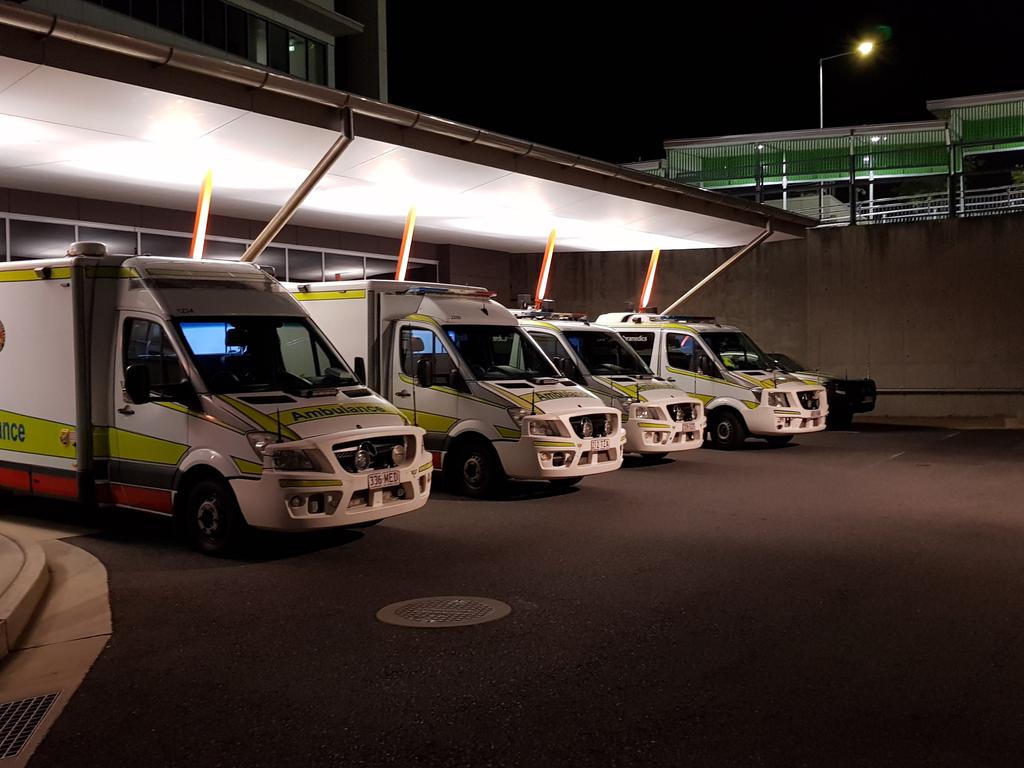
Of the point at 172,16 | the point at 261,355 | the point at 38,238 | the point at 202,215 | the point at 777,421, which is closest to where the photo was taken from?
the point at 261,355

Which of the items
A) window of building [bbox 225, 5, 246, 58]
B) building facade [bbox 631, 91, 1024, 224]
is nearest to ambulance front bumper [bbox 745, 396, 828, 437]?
building facade [bbox 631, 91, 1024, 224]

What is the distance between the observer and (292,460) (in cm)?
873

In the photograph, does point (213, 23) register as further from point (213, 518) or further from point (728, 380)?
point (213, 518)

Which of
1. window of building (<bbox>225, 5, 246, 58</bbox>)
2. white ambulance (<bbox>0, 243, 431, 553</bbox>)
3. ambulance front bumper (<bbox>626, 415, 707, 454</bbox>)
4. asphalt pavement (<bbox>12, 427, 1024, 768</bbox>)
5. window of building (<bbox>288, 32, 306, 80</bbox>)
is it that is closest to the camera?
asphalt pavement (<bbox>12, 427, 1024, 768</bbox>)

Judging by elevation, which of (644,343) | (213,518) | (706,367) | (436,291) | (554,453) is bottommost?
(213,518)

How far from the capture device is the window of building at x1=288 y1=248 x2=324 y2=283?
20.9 m

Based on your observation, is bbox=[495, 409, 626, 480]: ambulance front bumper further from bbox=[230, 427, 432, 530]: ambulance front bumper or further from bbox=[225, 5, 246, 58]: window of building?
bbox=[225, 5, 246, 58]: window of building

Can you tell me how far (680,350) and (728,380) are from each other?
3.23 ft

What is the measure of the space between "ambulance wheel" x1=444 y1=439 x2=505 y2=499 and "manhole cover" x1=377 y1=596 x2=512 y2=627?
469cm

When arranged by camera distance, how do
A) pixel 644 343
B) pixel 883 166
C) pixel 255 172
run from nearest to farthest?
pixel 255 172, pixel 644 343, pixel 883 166

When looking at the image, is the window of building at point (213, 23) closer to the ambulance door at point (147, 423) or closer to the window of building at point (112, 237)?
the window of building at point (112, 237)

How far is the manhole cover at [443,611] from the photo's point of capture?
695 centimetres

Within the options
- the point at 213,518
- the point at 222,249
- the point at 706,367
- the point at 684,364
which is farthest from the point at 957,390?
the point at 213,518

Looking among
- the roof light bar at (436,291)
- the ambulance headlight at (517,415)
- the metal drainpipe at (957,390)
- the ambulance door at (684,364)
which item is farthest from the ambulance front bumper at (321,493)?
the metal drainpipe at (957,390)
